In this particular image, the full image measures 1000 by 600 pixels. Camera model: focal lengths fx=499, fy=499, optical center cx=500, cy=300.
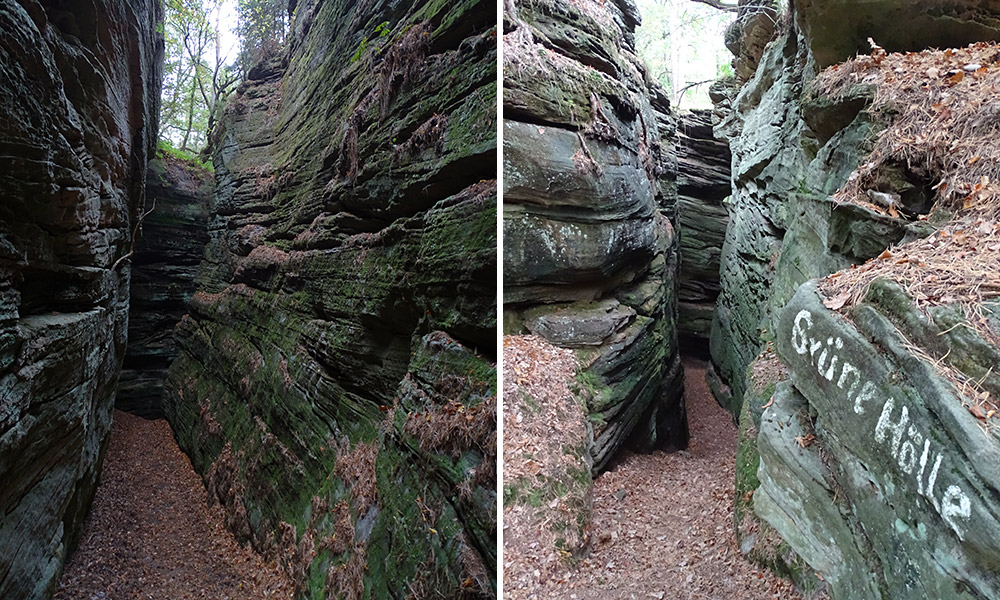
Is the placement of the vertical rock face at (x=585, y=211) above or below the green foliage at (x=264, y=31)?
below

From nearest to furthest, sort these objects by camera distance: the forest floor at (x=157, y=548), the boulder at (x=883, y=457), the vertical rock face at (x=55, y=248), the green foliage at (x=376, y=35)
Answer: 1. the boulder at (x=883, y=457)
2. the vertical rock face at (x=55, y=248)
3. the forest floor at (x=157, y=548)
4. the green foliage at (x=376, y=35)

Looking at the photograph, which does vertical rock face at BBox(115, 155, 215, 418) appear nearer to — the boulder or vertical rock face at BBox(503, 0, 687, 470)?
vertical rock face at BBox(503, 0, 687, 470)

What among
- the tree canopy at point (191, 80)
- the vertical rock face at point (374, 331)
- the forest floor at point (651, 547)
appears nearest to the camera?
the vertical rock face at point (374, 331)

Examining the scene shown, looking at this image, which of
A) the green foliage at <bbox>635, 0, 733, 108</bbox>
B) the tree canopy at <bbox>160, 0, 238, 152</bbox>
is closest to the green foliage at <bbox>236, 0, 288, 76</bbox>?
the tree canopy at <bbox>160, 0, 238, 152</bbox>

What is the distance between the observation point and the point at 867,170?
19.7ft

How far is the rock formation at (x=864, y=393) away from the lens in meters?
2.81

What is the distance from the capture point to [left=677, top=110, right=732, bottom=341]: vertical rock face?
57.0ft

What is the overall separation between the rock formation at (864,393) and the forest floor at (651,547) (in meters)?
0.43

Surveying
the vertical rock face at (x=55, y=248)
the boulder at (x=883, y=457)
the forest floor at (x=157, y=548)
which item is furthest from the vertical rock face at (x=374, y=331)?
the boulder at (x=883, y=457)

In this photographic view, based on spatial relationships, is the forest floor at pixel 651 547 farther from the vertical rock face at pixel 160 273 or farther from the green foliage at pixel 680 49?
the green foliage at pixel 680 49

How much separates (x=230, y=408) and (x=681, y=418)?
10348mm

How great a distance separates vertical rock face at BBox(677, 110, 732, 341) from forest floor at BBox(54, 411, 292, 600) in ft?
47.5

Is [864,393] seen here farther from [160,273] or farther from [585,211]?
[160,273]

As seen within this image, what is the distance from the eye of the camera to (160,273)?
1465 centimetres
